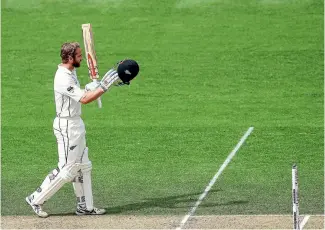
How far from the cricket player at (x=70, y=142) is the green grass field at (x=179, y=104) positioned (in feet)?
1.65

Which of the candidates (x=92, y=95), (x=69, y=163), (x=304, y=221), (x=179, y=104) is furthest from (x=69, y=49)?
(x=179, y=104)

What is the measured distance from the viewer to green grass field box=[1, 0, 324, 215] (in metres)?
19.2

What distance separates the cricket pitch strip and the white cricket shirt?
5.30 feet

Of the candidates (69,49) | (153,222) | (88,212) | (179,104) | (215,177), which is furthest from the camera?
(179,104)

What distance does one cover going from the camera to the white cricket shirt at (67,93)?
687 inches

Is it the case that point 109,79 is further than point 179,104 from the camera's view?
No

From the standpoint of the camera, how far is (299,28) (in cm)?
2848

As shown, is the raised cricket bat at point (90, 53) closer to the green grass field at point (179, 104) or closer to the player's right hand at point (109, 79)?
the player's right hand at point (109, 79)

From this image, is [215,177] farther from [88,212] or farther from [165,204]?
[88,212]

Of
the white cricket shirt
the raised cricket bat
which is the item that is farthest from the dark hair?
the raised cricket bat

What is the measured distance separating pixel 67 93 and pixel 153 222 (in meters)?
2.31

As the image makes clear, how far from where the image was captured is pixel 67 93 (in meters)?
17.5

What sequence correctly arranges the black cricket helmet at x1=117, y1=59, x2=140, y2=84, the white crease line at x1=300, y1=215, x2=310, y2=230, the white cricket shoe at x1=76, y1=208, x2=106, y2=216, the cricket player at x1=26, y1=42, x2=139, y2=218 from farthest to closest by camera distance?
1. the white cricket shoe at x1=76, y1=208, x2=106, y2=216
2. the cricket player at x1=26, y1=42, x2=139, y2=218
3. the black cricket helmet at x1=117, y1=59, x2=140, y2=84
4. the white crease line at x1=300, y1=215, x2=310, y2=230

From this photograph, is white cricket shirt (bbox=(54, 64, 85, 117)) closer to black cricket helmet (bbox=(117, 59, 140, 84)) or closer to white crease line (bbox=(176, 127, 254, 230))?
black cricket helmet (bbox=(117, 59, 140, 84))
